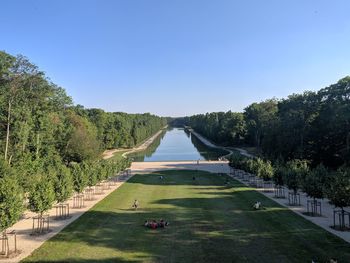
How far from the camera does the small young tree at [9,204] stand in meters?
20.5

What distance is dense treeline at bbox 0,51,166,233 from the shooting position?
26.4m

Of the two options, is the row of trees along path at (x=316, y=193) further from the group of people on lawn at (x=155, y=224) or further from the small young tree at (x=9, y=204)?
the small young tree at (x=9, y=204)

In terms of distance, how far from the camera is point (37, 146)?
60.8m

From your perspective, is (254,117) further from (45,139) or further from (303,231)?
(303,231)

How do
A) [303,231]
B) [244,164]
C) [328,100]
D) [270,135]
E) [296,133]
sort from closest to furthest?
[303,231] < [244,164] < [328,100] < [296,133] < [270,135]

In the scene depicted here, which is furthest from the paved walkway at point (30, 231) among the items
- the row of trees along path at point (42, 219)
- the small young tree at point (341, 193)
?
the small young tree at point (341, 193)

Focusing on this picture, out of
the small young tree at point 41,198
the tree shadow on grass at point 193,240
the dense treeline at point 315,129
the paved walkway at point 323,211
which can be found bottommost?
the tree shadow on grass at point 193,240

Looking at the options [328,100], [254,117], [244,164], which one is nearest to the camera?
[244,164]

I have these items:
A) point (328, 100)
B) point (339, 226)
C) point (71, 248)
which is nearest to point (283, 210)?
point (339, 226)

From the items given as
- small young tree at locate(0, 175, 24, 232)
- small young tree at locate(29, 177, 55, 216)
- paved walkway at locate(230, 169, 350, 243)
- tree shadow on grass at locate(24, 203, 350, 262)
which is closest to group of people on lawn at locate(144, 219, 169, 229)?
tree shadow on grass at locate(24, 203, 350, 262)

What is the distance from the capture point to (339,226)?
2573cm

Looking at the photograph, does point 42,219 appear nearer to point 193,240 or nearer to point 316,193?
point 193,240

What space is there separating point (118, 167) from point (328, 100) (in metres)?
35.7

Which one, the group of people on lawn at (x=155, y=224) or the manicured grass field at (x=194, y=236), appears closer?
the manicured grass field at (x=194, y=236)
